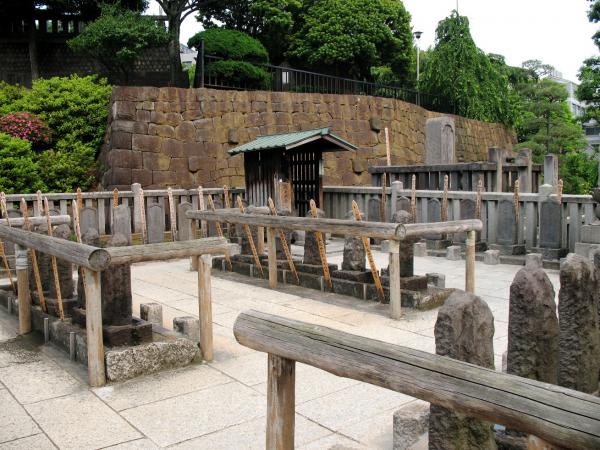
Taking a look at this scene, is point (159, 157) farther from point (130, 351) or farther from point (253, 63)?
point (130, 351)

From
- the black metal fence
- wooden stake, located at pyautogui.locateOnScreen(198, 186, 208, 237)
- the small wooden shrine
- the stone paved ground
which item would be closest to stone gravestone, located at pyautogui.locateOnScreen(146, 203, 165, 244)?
wooden stake, located at pyautogui.locateOnScreen(198, 186, 208, 237)

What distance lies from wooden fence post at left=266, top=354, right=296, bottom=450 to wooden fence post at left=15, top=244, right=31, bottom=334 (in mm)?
4141

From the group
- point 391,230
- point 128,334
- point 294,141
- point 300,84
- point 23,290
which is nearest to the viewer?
point 128,334

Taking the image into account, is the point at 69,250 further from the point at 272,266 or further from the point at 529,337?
the point at 272,266

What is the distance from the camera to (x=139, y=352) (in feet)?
15.3

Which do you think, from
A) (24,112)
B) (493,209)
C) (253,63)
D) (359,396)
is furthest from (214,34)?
(359,396)

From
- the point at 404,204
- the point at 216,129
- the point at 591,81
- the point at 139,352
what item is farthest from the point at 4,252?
the point at 591,81

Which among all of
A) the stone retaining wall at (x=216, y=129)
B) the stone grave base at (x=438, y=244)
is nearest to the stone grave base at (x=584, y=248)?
the stone grave base at (x=438, y=244)

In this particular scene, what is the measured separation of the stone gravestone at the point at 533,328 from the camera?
9.74 ft

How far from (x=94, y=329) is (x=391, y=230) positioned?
3.09m

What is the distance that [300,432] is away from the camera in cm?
362

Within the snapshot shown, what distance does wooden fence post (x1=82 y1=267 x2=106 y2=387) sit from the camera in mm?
4375

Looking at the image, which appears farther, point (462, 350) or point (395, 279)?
point (395, 279)

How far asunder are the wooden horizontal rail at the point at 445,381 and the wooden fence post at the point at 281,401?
0.26ft
